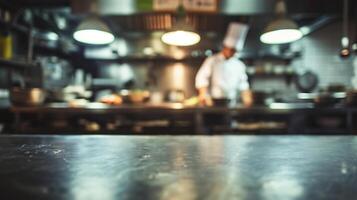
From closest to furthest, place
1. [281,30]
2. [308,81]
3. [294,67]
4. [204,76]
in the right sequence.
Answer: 1. [281,30]
2. [204,76]
3. [308,81]
4. [294,67]

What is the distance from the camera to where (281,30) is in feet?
9.77

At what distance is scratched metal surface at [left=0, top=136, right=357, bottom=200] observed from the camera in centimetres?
52

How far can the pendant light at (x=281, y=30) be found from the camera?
297cm

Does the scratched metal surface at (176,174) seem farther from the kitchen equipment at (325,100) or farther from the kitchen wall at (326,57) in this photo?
the kitchen wall at (326,57)

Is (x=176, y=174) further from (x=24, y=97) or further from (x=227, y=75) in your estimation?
(x=227, y=75)

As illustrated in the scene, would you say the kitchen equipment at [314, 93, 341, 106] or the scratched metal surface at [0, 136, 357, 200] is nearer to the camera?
the scratched metal surface at [0, 136, 357, 200]

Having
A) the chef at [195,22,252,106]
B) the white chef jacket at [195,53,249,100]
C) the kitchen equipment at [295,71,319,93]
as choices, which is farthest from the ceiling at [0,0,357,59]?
the kitchen equipment at [295,71,319,93]

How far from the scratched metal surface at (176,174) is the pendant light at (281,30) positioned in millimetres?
2116

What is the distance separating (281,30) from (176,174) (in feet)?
8.48

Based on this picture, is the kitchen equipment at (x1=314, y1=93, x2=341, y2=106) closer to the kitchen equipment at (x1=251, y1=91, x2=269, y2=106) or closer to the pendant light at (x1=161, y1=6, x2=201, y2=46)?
the kitchen equipment at (x1=251, y1=91, x2=269, y2=106)

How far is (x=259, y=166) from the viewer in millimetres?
768

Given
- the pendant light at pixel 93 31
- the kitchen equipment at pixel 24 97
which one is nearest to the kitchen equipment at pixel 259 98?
the pendant light at pixel 93 31

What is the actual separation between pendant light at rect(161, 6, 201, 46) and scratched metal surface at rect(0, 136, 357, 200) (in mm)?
2094

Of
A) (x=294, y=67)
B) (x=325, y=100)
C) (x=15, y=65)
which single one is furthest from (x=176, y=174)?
(x=294, y=67)
